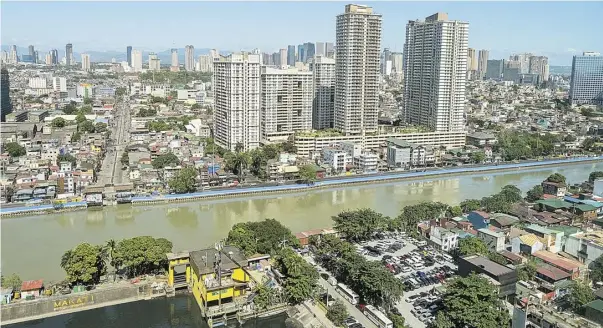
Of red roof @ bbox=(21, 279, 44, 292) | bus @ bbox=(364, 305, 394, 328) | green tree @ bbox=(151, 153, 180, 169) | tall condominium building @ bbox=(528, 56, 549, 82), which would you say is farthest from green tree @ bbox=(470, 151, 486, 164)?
tall condominium building @ bbox=(528, 56, 549, 82)

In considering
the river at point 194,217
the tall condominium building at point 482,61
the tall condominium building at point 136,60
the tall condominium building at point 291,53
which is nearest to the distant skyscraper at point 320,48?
the tall condominium building at point 291,53

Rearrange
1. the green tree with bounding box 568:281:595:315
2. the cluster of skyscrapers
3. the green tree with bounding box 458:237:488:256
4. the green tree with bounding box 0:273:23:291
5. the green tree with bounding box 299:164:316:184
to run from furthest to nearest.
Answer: the cluster of skyscrapers
the green tree with bounding box 299:164:316:184
the green tree with bounding box 458:237:488:256
the green tree with bounding box 0:273:23:291
the green tree with bounding box 568:281:595:315

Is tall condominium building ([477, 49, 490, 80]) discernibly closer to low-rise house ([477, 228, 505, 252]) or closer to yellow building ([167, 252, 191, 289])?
low-rise house ([477, 228, 505, 252])

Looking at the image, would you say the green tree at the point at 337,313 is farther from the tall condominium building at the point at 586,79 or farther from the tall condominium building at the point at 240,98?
the tall condominium building at the point at 586,79

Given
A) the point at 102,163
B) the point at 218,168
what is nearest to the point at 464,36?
the point at 218,168

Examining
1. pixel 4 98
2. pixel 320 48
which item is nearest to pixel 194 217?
pixel 4 98

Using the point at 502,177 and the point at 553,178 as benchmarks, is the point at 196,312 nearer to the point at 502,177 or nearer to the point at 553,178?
the point at 553,178

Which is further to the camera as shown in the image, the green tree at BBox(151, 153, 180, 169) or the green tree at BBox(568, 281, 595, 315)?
the green tree at BBox(151, 153, 180, 169)

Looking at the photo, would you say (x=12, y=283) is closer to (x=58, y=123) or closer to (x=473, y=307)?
(x=473, y=307)
